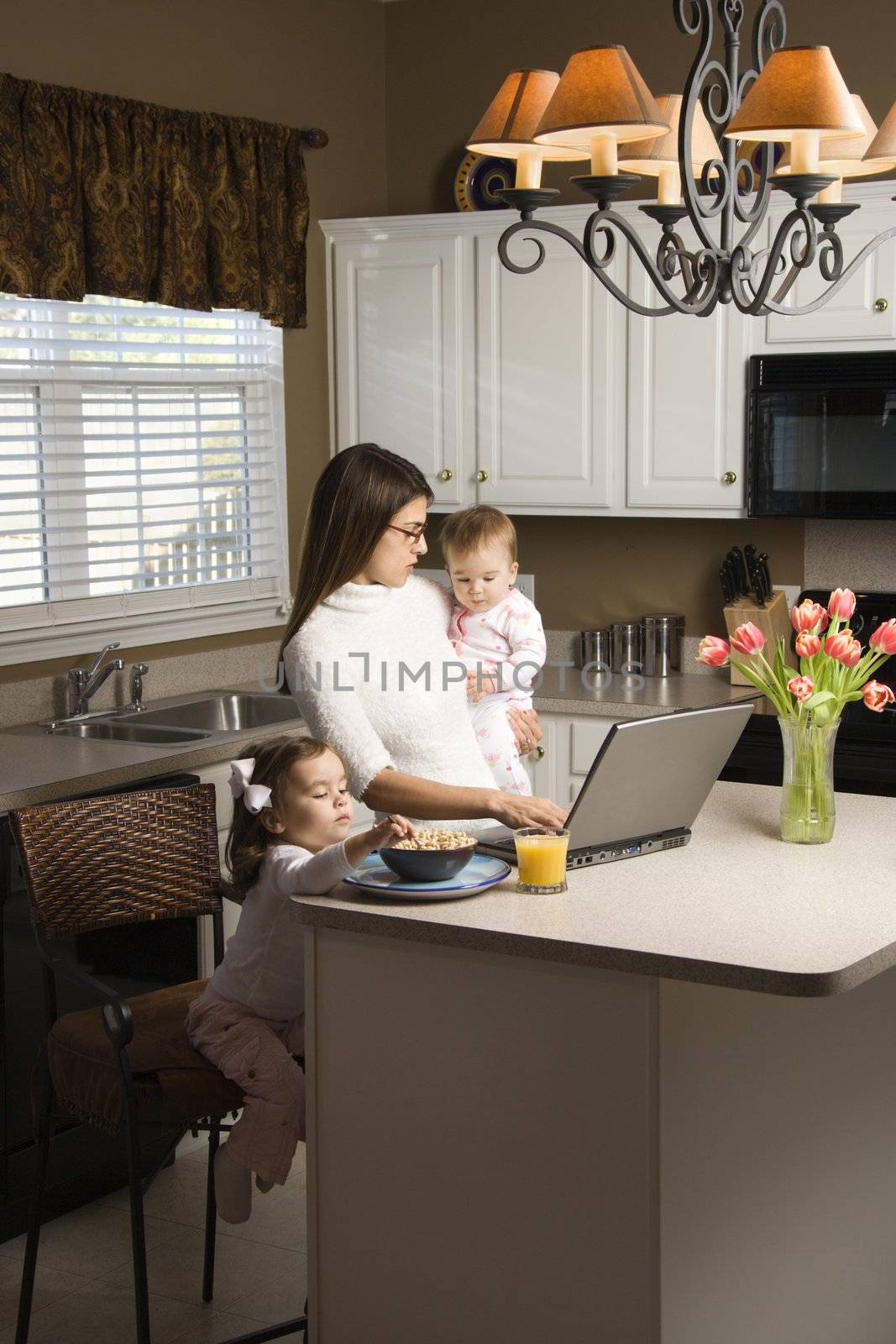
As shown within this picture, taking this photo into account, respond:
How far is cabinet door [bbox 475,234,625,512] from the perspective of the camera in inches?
173

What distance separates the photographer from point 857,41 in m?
4.30

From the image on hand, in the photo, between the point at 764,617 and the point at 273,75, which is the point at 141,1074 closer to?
the point at 764,617

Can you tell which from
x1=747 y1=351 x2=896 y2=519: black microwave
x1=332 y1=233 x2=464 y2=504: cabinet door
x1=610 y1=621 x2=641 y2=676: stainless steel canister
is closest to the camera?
x1=747 y1=351 x2=896 y2=519: black microwave

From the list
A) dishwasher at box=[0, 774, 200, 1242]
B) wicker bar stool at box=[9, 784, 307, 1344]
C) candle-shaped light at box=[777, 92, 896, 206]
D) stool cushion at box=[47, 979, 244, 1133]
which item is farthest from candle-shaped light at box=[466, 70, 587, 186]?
dishwasher at box=[0, 774, 200, 1242]

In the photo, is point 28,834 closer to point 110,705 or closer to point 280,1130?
point 280,1130

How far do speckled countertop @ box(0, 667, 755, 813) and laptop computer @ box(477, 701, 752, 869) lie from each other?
21 cm

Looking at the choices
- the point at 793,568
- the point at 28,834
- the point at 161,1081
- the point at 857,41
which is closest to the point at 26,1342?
the point at 161,1081

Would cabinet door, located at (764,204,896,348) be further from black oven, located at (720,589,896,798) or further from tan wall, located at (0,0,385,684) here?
tan wall, located at (0,0,385,684)

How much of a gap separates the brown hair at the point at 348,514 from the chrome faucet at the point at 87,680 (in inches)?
59.9

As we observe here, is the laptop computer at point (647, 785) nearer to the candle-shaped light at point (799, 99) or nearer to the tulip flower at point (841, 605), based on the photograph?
the tulip flower at point (841, 605)

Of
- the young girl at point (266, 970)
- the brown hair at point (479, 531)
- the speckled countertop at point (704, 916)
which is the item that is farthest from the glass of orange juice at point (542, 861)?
the brown hair at point (479, 531)

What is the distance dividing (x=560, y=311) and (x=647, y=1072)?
9.58 ft

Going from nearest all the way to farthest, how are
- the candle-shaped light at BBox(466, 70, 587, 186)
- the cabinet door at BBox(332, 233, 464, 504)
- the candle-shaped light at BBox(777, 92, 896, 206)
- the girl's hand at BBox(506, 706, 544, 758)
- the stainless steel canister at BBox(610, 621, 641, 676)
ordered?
1. the candle-shaped light at BBox(466, 70, 587, 186)
2. the candle-shaped light at BBox(777, 92, 896, 206)
3. the girl's hand at BBox(506, 706, 544, 758)
4. the cabinet door at BBox(332, 233, 464, 504)
5. the stainless steel canister at BBox(610, 621, 641, 676)

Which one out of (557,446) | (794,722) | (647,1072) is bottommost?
(647,1072)
